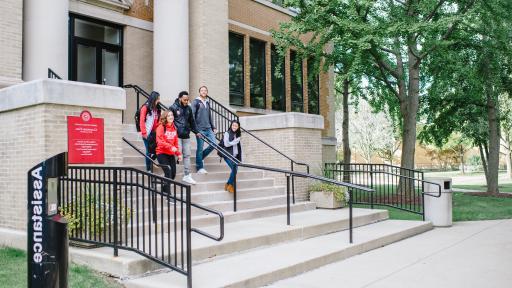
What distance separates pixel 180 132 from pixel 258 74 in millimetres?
9112

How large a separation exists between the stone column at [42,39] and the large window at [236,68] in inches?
271

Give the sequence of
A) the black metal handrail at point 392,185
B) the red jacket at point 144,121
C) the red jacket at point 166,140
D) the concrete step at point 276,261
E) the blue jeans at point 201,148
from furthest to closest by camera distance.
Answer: the black metal handrail at point 392,185, the blue jeans at point 201,148, the red jacket at point 144,121, the red jacket at point 166,140, the concrete step at point 276,261

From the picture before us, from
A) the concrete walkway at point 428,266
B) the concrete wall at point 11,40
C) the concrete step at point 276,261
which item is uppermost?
the concrete wall at point 11,40

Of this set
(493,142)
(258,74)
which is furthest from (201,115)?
(493,142)

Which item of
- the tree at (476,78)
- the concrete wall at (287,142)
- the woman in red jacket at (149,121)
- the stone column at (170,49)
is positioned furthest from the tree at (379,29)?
the woman in red jacket at (149,121)

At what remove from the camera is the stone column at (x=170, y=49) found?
13664mm

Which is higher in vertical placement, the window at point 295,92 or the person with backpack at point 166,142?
the window at point 295,92

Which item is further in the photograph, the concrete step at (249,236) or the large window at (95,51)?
the large window at (95,51)

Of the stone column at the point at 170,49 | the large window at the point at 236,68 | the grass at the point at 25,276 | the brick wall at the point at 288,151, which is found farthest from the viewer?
the large window at the point at 236,68

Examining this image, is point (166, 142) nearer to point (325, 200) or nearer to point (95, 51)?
point (325, 200)

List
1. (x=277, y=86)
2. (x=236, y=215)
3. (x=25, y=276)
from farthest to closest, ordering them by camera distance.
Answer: (x=277, y=86), (x=236, y=215), (x=25, y=276)

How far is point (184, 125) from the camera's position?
9781 mm

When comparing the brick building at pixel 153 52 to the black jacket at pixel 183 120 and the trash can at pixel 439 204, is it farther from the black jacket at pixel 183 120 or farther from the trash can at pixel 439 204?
the trash can at pixel 439 204

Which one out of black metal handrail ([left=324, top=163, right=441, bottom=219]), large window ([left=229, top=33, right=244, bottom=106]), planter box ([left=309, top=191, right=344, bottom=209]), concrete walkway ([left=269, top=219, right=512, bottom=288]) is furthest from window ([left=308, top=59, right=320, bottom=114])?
concrete walkway ([left=269, top=219, right=512, bottom=288])
